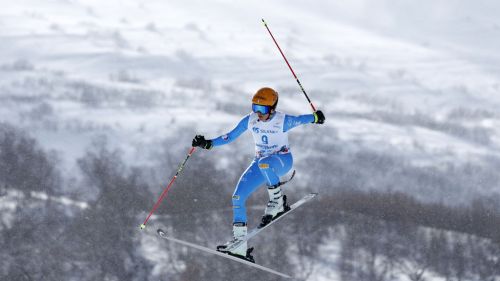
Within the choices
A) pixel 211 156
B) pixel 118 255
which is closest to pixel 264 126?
pixel 118 255

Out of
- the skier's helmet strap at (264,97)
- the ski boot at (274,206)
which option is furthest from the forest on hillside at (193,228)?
the skier's helmet strap at (264,97)

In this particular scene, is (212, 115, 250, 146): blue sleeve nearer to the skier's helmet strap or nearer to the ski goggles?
the ski goggles

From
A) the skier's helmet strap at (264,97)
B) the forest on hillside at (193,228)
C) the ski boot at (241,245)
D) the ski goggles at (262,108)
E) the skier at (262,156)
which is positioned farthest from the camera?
the forest on hillside at (193,228)

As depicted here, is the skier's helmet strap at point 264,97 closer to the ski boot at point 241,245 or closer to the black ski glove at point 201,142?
the black ski glove at point 201,142

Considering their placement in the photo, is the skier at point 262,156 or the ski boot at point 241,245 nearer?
the skier at point 262,156

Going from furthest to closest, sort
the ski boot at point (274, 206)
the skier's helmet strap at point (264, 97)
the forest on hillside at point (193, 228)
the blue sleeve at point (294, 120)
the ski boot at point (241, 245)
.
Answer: the forest on hillside at point (193, 228), the ski boot at point (274, 206), the ski boot at point (241, 245), the blue sleeve at point (294, 120), the skier's helmet strap at point (264, 97)

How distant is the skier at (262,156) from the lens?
16797 millimetres

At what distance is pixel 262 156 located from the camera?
17422mm

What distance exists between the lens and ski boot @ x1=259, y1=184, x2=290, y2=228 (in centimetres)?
1741

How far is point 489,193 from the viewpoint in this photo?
403 feet

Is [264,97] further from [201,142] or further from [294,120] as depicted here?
[201,142]

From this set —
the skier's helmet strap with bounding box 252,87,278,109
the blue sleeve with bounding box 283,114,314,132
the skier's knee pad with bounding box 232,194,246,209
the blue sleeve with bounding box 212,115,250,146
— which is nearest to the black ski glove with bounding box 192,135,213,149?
the blue sleeve with bounding box 212,115,250,146

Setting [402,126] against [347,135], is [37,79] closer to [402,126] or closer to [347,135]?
[347,135]

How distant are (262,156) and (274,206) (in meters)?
1.38
